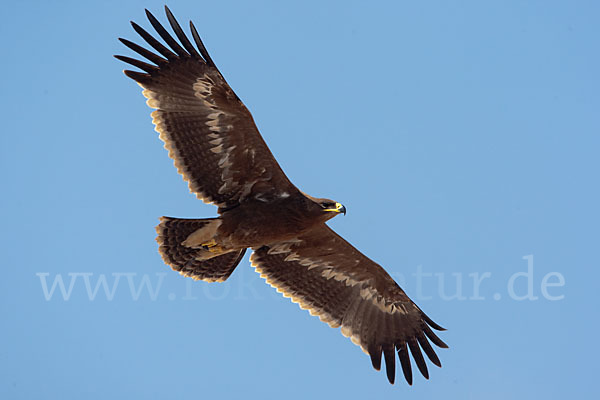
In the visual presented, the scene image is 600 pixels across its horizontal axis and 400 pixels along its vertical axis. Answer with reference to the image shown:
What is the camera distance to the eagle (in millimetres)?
10992

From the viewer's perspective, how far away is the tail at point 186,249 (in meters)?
11.4

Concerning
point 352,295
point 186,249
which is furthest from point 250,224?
point 352,295

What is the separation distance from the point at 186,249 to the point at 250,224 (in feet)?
3.17

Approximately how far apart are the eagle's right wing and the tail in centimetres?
41

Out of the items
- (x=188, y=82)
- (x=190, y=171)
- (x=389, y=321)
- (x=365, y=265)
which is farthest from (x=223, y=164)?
(x=389, y=321)

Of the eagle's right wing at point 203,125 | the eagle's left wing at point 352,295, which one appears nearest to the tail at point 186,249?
the eagle's right wing at point 203,125

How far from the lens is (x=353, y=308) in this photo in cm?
1274

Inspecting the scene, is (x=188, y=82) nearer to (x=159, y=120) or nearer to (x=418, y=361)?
(x=159, y=120)

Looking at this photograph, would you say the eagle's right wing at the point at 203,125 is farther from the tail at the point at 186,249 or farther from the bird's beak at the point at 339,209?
the bird's beak at the point at 339,209

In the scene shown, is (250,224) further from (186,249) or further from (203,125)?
(203,125)

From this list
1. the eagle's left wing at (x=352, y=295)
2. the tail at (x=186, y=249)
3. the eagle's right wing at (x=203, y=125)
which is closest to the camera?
the eagle's right wing at (x=203, y=125)

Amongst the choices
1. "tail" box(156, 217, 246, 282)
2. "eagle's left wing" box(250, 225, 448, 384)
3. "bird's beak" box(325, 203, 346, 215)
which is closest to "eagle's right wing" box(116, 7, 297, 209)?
"tail" box(156, 217, 246, 282)

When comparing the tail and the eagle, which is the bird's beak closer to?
the eagle

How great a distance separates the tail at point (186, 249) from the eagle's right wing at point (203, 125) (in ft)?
1.35
